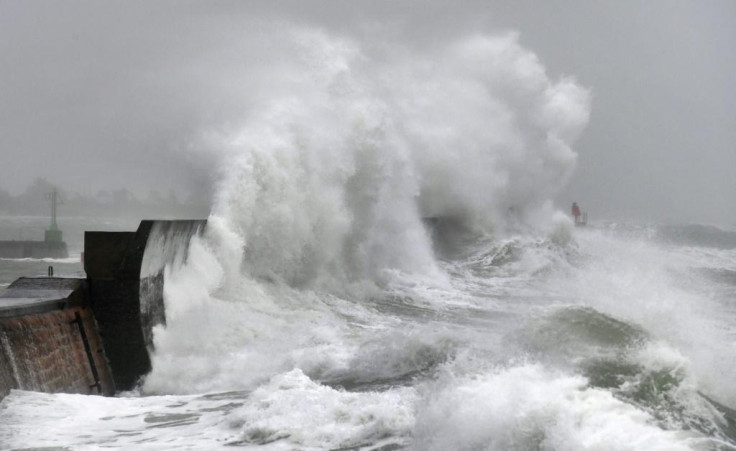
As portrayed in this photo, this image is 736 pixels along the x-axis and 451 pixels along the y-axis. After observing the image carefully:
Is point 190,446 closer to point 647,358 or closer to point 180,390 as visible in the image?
point 180,390

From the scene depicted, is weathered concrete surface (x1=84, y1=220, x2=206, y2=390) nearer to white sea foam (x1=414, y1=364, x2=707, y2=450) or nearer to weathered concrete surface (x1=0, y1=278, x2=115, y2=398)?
weathered concrete surface (x1=0, y1=278, x2=115, y2=398)

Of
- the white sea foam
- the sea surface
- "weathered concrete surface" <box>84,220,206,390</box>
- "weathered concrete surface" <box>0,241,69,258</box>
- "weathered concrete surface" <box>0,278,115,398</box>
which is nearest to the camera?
the white sea foam

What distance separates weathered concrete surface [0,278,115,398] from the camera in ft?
22.9

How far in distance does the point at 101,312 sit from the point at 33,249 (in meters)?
24.0

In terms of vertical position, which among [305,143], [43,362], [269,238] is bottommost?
[43,362]

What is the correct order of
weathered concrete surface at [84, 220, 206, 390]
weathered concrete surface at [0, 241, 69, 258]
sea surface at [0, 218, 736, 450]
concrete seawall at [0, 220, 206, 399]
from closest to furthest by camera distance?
sea surface at [0, 218, 736, 450], concrete seawall at [0, 220, 206, 399], weathered concrete surface at [84, 220, 206, 390], weathered concrete surface at [0, 241, 69, 258]

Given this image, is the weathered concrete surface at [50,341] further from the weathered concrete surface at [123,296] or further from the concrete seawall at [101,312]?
the weathered concrete surface at [123,296]

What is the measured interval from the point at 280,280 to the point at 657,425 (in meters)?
9.42

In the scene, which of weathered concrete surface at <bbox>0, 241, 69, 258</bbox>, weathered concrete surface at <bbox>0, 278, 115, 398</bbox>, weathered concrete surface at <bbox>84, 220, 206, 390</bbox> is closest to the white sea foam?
weathered concrete surface at <bbox>0, 278, 115, 398</bbox>

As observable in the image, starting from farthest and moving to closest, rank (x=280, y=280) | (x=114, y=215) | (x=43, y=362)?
1. (x=114, y=215)
2. (x=280, y=280)
3. (x=43, y=362)

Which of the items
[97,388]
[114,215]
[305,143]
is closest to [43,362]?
[97,388]

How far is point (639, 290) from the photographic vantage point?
32.0ft

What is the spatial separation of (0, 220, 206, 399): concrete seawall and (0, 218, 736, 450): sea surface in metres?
0.32

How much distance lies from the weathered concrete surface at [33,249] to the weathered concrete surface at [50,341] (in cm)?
2329
